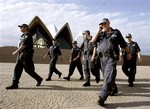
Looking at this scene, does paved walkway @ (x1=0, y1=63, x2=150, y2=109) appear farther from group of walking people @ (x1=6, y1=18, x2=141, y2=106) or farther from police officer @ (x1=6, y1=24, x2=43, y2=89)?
police officer @ (x1=6, y1=24, x2=43, y2=89)

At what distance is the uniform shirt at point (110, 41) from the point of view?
6.88 m

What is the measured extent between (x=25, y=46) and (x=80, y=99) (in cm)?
244

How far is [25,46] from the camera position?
342 inches

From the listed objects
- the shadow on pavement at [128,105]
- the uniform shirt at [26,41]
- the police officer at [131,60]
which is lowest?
the shadow on pavement at [128,105]

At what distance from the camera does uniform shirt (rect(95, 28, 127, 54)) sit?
688cm

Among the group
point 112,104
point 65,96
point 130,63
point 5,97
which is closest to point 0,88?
point 5,97

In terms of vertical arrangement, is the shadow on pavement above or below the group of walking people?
below

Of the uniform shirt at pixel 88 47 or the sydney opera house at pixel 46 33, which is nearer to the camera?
the uniform shirt at pixel 88 47

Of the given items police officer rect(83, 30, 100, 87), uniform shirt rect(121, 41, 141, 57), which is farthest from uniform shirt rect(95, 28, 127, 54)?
uniform shirt rect(121, 41, 141, 57)

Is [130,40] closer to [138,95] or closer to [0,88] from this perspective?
[138,95]

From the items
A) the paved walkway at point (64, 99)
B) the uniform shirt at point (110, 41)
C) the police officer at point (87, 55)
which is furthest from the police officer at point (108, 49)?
the police officer at point (87, 55)

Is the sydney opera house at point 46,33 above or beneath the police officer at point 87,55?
above

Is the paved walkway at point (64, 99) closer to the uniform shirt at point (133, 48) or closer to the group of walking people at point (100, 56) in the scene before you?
the group of walking people at point (100, 56)

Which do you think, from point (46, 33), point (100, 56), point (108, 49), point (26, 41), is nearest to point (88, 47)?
point (26, 41)
